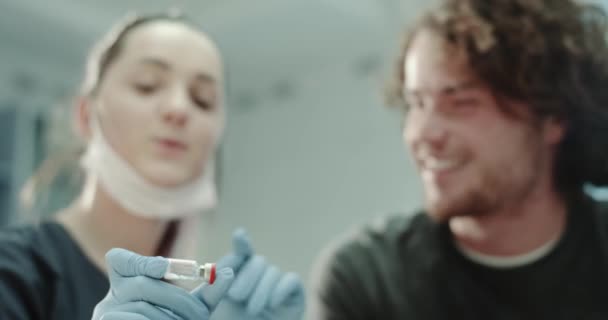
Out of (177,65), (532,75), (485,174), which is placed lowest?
(485,174)

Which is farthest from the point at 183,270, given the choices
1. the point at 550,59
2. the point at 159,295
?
the point at 550,59

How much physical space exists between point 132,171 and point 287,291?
32cm

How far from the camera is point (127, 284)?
1.35 feet

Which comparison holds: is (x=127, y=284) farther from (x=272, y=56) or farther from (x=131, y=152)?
(x=272, y=56)

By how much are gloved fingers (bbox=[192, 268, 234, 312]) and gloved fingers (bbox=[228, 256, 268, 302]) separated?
0.05 m

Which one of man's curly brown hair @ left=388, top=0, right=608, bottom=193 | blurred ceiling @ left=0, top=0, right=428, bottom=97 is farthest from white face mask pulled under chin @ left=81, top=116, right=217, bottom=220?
blurred ceiling @ left=0, top=0, right=428, bottom=97

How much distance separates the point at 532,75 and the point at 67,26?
5.76 ft

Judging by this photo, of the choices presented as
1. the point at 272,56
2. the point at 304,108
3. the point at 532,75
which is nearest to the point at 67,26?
the point at 272,56

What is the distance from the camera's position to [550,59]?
96cm

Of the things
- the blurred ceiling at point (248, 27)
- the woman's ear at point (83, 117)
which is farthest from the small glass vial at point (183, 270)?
the blurred ceiling at point (248, 27)

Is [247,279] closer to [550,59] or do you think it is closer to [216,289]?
[216,289]

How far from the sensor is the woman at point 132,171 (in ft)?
2.05

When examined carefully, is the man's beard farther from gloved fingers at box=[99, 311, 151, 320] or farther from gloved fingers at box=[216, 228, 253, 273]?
gloved fingers at box=[99, 311, 151, 320]

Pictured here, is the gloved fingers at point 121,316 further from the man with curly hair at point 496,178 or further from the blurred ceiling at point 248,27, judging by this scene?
the blurred ceiling at point 248,27
